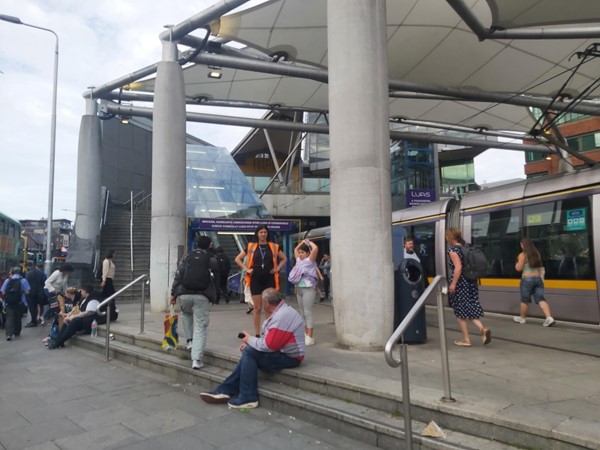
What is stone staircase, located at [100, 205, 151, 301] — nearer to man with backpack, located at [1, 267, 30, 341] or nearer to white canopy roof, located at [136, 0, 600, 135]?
man with backpack, located at [1, 267, 30, 341]

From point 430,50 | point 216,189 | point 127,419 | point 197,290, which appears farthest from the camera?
point 216,189

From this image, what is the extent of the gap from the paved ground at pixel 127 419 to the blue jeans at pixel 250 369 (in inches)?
7.3

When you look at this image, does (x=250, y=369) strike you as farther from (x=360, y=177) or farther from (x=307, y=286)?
(x=360, y=177)

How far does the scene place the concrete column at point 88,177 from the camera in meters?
18.2

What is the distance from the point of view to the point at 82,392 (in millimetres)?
5969

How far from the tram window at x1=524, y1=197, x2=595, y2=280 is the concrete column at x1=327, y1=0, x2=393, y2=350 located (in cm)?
Answer: 412

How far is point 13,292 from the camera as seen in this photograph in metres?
10.6

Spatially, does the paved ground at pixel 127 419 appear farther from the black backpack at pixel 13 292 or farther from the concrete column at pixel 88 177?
the concrete column at pixel 88 177

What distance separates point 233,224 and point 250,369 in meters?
9.11

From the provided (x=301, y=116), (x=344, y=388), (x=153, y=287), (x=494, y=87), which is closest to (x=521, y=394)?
(x=344, y=388)

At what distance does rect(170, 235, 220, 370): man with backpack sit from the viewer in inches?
244

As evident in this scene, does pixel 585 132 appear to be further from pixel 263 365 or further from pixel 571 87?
pixel 263 365

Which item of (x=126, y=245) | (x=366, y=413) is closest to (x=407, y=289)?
(x=366, y=413)

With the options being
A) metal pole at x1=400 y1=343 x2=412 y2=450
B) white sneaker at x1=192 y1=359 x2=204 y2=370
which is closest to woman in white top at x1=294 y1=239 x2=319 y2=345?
white sneaker at x1=192 y1=359 x2=204 y2=370
